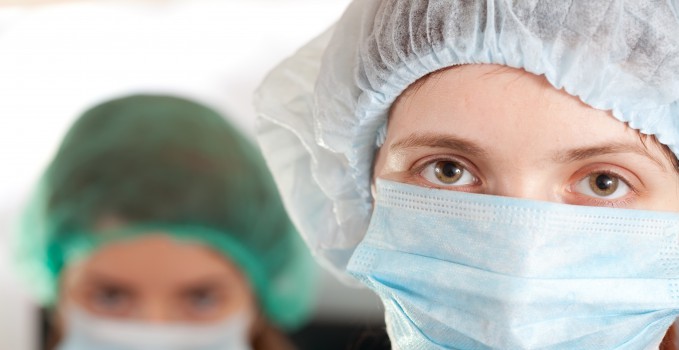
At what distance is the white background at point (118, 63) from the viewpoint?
368 centimetres

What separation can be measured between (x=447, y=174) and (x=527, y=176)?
0.15 m

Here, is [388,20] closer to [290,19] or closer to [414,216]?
[414,216]

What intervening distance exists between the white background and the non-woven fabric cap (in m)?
1.70

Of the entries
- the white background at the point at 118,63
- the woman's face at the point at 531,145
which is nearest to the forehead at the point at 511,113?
the woman's face at the point at 531,145

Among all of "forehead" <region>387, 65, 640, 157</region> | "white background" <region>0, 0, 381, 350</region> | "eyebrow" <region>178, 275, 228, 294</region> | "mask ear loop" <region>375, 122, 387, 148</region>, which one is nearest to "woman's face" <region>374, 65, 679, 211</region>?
"forehead" <region>387, 65, 640, 157</region>

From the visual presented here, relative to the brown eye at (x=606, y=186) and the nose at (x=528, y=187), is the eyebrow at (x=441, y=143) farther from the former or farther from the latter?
the brown eye at (x=606, y=186)

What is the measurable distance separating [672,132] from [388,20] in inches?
18.8

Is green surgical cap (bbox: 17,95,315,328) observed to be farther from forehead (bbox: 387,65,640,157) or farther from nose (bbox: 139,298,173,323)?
forehead (bbox: 387,65,640,157)

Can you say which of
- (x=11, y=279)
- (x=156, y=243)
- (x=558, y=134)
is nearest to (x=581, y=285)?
(x=558, y=134)

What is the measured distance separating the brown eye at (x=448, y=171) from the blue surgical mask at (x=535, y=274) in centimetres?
4

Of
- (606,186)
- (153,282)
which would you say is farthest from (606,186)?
(153,282)

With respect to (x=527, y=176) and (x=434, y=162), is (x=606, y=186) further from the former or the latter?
(x=434, y=162)

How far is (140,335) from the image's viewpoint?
2.85 meters

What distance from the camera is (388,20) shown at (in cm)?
162
